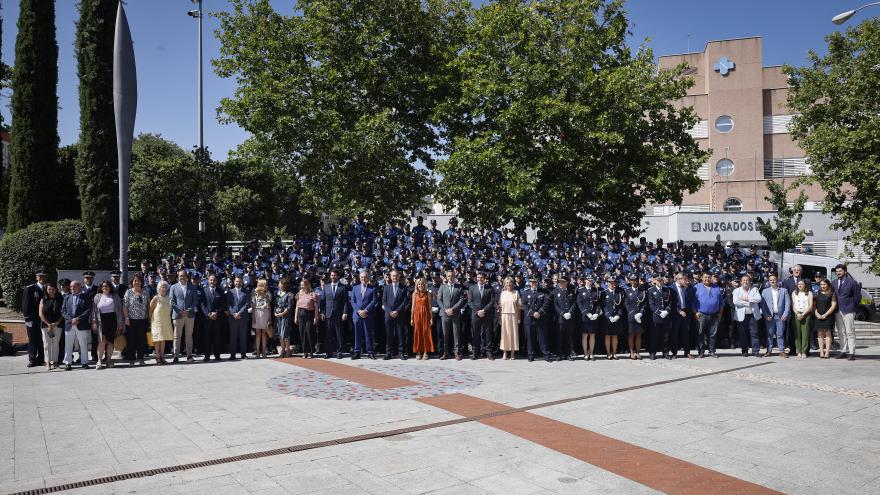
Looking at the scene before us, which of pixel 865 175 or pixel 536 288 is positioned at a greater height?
pixel 865 175

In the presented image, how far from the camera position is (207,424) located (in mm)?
7055

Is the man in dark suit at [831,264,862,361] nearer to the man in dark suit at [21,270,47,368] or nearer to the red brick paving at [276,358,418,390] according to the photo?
the red brick paving at [276,358,418,390]

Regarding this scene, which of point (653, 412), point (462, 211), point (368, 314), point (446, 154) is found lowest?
point (653, 412)

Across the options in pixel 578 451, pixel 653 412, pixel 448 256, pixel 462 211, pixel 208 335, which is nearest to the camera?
pixel 578 451

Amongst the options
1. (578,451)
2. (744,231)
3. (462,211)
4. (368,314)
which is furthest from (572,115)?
(744,231)

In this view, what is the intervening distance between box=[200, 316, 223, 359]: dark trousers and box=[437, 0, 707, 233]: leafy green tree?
10.3 meters

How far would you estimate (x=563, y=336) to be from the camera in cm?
1263

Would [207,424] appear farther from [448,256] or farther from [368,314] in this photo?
[448,256]

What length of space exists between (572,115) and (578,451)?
50.0 ft

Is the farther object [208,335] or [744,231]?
[744,231]

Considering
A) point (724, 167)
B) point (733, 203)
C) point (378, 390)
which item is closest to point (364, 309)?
point (378, 390)

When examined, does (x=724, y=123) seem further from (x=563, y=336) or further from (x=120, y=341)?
(x=120, y=341)

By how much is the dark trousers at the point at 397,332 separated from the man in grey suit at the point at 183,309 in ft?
12.7

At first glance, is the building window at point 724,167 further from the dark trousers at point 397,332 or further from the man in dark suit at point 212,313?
the man in dark suit at point 212,313
